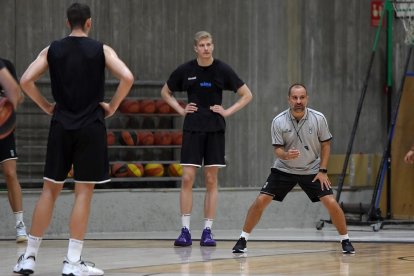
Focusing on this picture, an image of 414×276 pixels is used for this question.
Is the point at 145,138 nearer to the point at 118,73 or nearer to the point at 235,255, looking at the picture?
the point at 235,255

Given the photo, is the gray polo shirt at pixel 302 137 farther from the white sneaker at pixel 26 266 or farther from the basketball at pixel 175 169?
the basketball at pixel 175 169

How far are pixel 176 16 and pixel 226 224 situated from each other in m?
3.08

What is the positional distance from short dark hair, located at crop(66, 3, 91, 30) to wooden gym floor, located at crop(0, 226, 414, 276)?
2.20 m

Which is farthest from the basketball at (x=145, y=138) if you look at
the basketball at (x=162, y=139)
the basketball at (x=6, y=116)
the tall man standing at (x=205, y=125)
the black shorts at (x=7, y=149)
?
the basketball at (x=6, y=116)

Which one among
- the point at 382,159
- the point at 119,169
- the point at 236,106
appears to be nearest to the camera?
the point at 236,106

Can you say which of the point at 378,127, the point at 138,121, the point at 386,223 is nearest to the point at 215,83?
the point at 138,121

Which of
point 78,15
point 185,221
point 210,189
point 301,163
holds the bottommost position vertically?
point 185,221

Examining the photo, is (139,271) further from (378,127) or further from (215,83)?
(378,127)

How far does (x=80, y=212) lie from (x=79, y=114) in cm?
84

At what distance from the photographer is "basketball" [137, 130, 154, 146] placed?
15.4 m

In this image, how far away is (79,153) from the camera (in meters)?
9.51

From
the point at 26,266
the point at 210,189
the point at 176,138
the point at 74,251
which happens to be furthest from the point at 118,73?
the point at 176,138

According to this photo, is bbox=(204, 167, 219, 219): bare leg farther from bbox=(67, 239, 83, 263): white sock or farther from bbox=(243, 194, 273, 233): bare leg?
bbox=(67, 239, 83, 263): white sock

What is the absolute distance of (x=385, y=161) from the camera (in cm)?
1642
